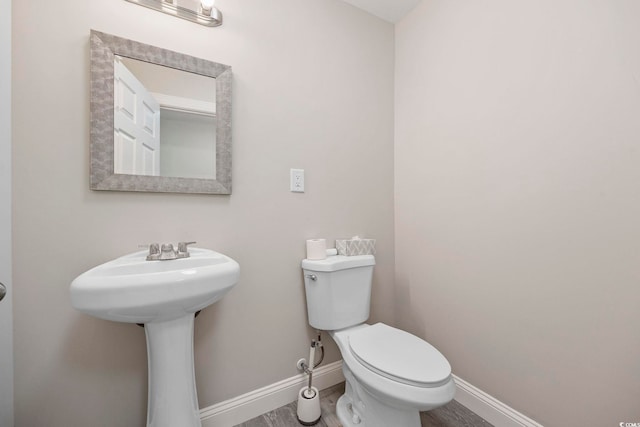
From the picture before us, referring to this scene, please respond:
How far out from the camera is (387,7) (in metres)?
1.57

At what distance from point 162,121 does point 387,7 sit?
4.81 ft

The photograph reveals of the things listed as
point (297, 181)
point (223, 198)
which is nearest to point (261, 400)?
point (223, 198)

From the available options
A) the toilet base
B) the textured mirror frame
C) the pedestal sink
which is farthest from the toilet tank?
A: the textured mirror frame

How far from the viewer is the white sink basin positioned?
26.5 inches

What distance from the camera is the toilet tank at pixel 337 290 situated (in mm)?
1271

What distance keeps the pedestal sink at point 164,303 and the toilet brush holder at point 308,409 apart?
460 mm

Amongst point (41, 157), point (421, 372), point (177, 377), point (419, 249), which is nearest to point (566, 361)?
point (421, 372)

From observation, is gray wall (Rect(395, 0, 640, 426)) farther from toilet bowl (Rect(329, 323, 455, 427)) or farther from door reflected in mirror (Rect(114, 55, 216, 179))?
door reflected in mirror (Rect(114, 55, 216, 179))

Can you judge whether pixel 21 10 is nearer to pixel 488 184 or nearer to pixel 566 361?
pixel 488 184

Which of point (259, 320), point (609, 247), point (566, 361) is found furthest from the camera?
point (259, 320)

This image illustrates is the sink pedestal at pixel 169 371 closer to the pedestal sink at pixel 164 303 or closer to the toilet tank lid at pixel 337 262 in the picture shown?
the pedestal sink at pixel 164 303

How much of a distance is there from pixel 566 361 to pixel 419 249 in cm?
75

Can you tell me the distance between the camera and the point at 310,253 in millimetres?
1343

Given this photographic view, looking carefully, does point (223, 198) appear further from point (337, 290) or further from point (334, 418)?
point (334, 418)
